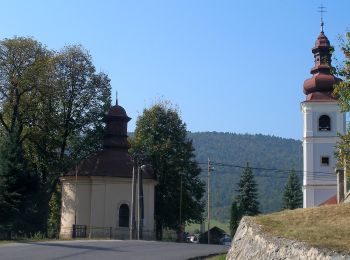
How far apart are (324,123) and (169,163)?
15079mm

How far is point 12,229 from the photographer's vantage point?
44.2m

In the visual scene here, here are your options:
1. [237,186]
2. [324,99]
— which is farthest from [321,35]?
[237,186]

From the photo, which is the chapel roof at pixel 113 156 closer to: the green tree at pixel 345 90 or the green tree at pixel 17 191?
the green tree at pixel 17 191

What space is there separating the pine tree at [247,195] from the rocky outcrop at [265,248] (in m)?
51.6

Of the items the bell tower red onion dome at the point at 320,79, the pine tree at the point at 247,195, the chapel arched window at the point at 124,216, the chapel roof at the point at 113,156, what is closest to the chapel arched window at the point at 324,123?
the bell tower red onion dome at the point at 320,79

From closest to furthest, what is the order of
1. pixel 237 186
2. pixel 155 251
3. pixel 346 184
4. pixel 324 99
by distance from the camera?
pixel 155 251 → pixel 346 184 → pixel 324 99 → pixel 237 186

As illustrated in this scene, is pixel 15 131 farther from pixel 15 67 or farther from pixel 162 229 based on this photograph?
pixel 162 229

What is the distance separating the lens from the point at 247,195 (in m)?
68.6

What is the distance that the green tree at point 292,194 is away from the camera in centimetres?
7281

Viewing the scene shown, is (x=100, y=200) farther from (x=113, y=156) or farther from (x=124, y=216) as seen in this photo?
(x=113, y=156)

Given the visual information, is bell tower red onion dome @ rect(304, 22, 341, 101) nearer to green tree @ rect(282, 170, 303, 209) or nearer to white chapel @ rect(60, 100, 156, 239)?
green tree @ rect(282, 170, 303, 209)

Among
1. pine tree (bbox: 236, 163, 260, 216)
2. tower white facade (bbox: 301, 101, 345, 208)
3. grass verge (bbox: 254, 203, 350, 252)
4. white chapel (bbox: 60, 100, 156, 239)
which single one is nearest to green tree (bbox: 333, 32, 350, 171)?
grass verge (bbox: 254, 203, 350, 252)

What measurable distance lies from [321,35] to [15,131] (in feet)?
94.1

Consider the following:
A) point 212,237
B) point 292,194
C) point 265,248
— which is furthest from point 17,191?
point 292,194
